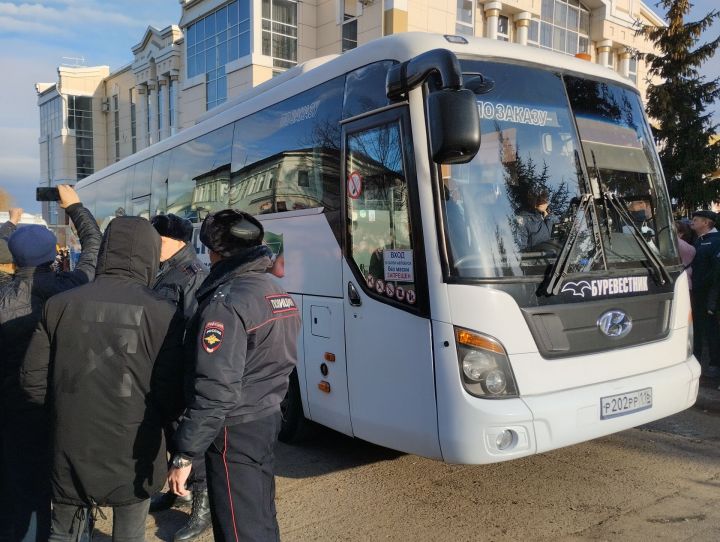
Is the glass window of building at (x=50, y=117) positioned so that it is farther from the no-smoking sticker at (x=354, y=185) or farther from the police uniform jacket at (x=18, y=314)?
the police uniform jacket at (x=18, y=314)

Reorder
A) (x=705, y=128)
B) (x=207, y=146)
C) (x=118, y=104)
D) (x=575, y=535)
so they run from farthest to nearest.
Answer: (x=118, y=104) → (x=705, y=128) → (x=207, y=146) → (x=575, y=535)

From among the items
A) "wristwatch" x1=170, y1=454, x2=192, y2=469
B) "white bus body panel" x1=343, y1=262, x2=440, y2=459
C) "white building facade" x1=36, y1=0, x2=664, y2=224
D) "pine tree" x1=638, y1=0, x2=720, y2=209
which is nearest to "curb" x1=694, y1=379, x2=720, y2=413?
"white bus body panel" x1=343, y1=262, x2=440, y2=459

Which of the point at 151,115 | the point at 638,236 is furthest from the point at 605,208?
the point at 151,115

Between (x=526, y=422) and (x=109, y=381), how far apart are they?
239 centimetres

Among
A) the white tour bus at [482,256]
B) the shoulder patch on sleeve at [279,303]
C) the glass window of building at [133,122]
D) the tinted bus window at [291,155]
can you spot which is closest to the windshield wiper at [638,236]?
the white tour bus at [482,256]

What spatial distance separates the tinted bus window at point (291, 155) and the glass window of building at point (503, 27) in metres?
→ 23.2

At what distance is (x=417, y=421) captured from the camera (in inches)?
155

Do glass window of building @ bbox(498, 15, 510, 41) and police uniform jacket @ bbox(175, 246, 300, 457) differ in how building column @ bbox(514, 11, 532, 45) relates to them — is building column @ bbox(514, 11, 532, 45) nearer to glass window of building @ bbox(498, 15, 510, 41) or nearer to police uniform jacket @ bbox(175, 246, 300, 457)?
glass window of building @ bbox(498, 15, 510, 41)

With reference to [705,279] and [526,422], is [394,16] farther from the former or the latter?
[526,422]

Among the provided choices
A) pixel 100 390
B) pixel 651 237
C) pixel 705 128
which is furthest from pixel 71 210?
pixel 705 128

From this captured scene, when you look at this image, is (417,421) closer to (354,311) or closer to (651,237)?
(354,311)

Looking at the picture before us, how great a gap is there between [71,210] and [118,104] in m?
44.8

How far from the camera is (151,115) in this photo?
3688 centimetres

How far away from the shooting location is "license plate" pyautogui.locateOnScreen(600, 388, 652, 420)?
3.99 meters
